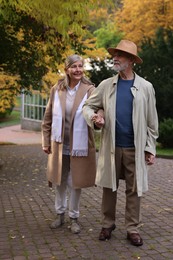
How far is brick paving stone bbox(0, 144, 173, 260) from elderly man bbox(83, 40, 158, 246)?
277mm

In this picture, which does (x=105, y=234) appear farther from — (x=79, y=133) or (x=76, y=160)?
(x=79, y=133)

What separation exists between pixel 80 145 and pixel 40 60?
6.39 meters

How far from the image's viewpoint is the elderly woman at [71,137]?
5.11 meters

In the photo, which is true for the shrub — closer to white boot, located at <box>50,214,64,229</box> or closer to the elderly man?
white boot, located at <box>50,214,64,229</box>

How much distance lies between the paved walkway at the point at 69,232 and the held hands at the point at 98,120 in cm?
122

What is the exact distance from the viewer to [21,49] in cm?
1112

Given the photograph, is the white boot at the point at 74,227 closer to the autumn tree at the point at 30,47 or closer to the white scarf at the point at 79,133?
the white scarf at the point at 79,133

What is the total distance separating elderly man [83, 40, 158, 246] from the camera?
471cm

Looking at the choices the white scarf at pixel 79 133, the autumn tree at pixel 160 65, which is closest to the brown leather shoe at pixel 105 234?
the white scarf at pixel 79 133

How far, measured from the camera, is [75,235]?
17.0 feet

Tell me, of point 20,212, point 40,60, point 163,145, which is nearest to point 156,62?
point 163,145

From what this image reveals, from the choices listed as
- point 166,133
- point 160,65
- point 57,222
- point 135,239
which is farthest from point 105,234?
point 160,65

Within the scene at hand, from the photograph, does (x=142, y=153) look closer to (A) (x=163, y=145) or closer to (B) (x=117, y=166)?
(B) (x=117, y=166)

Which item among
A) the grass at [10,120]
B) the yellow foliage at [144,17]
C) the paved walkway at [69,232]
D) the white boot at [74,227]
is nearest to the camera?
the paved walkway at [69,232]
